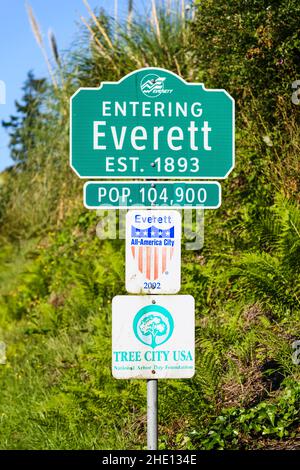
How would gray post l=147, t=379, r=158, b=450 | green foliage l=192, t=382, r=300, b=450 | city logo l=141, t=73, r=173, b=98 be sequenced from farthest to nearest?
green foliage l=192, t=382, r=300, b=450 < city logo l=141, t=73, r=173, b=98 < gray post l=147, t=379, r=158, b=450

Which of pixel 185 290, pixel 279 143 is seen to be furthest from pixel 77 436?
pixel 279 143

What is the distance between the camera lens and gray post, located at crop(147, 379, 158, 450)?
431cm

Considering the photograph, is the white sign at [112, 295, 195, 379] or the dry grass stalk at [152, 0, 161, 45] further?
the dry grass stalk at [152, 0, 161, 45]

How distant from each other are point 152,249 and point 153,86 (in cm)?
90

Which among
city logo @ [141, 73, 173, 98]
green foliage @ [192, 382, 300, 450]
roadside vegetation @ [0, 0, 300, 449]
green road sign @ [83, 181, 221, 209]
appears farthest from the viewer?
roadside vegetation @ [0, 0, 300, 449]

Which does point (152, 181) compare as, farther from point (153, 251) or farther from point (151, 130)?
point (153, 251)

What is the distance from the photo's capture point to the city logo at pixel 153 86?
15.2ft

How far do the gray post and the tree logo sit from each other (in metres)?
0.21

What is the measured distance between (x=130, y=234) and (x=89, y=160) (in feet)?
1.55

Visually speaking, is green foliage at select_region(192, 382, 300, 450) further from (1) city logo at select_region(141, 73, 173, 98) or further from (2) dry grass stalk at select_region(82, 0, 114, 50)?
(2) dry grass stalk at select_region(82, 0, 114, 50)

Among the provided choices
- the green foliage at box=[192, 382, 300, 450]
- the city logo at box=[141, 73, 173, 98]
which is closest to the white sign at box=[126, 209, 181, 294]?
the city logo at box=[141, 73, 173, 98]

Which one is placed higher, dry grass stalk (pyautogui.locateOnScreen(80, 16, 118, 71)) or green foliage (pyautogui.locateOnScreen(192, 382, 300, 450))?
dry grass stalk (pyautogui.locateOnScreen(80, 16, 118, 71))
